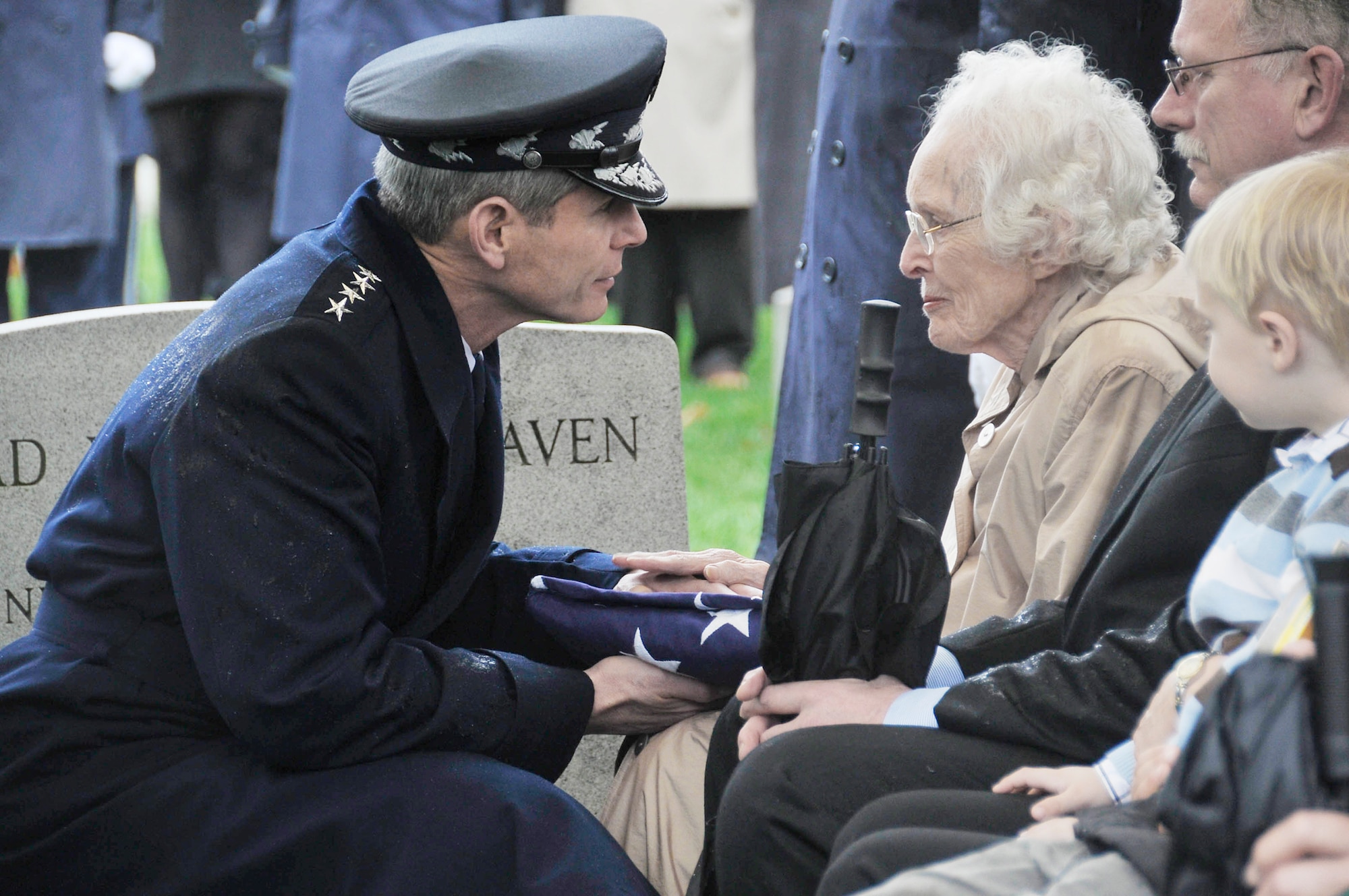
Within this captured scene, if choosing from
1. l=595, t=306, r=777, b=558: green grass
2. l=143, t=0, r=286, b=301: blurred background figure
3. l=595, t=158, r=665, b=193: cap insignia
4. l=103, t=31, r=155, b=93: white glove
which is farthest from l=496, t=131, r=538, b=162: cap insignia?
l=103, t=31, r=155, b=93: white glove

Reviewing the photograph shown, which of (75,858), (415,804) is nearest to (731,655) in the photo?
(415,804)

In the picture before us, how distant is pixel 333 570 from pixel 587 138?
0.74 m

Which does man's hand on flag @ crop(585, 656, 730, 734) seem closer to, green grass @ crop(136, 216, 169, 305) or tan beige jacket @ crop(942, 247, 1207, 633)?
tan beige jacket @ crop(942, 247, 1207, 633)

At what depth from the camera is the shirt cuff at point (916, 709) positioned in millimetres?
2402

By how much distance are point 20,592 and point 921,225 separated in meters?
1.91

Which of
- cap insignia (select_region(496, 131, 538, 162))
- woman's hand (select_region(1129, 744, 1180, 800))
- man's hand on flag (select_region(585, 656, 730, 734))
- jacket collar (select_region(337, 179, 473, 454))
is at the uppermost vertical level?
cap insignia (select_region(496, 131, 538, 162))

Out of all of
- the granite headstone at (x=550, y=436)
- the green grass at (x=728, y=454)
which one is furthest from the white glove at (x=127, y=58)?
the granite headstone at (x=550, y=436)

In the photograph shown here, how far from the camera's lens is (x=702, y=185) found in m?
8.28

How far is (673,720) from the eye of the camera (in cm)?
288

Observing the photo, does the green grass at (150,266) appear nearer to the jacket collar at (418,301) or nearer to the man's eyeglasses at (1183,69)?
the jacket collar at (418,301)

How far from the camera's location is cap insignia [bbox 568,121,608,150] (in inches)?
103

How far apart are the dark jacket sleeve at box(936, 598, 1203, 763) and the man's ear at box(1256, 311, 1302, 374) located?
407 mm

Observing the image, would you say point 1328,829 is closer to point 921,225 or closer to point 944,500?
point 921,225

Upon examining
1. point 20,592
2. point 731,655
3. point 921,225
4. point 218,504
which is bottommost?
point 20,592
